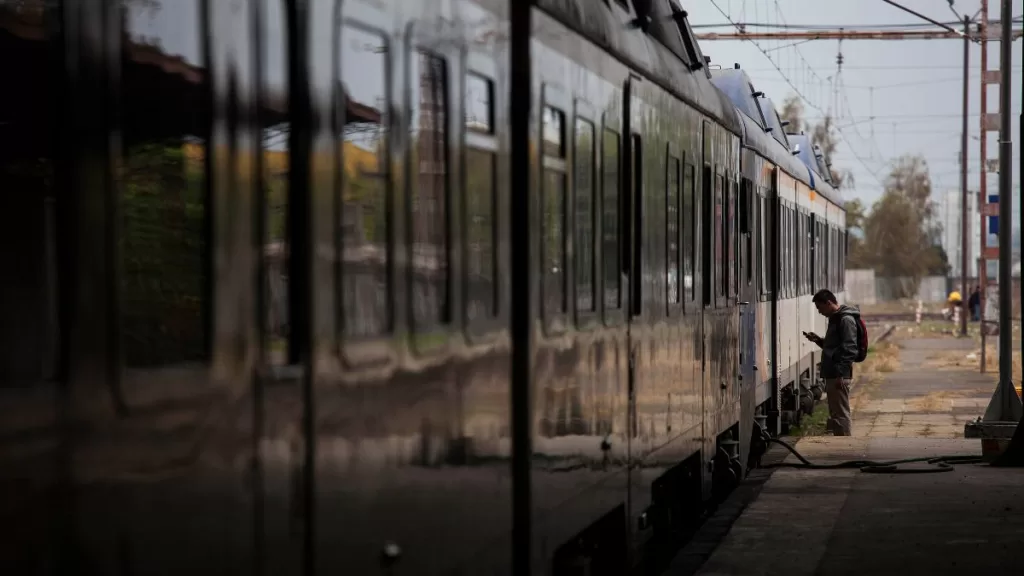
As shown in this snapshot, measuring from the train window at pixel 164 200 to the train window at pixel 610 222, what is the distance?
441 cm

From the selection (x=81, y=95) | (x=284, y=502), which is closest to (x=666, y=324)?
(x=284, y=502)

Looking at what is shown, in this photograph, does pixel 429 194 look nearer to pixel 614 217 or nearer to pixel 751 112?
pixel 614 217

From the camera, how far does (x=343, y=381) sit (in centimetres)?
421

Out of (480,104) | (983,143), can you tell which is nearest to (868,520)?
(480,104)

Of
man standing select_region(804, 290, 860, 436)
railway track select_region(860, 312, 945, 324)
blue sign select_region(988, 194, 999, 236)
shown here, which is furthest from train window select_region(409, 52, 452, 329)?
railway track select_region(860, 312, 945, 324)

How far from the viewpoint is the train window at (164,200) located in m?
3.13

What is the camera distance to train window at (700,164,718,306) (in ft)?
36.9

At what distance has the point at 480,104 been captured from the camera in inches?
224

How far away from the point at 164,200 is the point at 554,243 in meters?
3.58

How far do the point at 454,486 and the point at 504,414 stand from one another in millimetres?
818

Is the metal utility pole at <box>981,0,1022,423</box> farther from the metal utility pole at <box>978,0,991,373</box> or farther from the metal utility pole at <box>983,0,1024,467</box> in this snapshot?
the metal utility pole at <box>978,0,991,373</box>

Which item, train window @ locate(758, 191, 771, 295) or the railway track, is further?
the railway track

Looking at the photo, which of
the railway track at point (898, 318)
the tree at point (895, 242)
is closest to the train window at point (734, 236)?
the railway track at point (898, 318)

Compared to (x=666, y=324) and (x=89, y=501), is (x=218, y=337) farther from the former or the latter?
(x=666, y=324)
